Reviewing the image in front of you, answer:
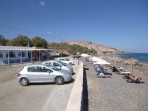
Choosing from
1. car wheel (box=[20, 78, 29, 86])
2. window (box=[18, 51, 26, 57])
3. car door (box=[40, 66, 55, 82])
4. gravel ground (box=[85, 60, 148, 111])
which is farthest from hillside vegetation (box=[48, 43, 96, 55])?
gravel ground (box=[85, 60, 148, 111])

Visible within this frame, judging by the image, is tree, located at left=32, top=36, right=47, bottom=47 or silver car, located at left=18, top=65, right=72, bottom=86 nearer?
silver car, located at left=18, top=65, right=72, bottom=86

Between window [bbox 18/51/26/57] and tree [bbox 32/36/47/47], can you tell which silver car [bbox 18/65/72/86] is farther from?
tree [bbox 32/36/47/47]

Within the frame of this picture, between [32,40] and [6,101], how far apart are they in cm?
5814

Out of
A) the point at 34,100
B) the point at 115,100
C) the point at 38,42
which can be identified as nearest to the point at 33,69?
the point at 34,100

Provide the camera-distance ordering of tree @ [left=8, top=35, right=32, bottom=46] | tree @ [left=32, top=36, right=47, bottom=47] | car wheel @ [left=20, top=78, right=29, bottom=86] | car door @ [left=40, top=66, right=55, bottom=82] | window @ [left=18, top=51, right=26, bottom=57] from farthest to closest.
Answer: tree @ [left=32, top=36, right=47, bottom=47] → tree @ [left=8, top=35, right=32, bottom=46] → window @ [left=18, top=51, right=26, bottom=57] → car door @ [left=40, top=66, right=55, bottom=82] → car wheel @ [left=20, top=78, right=29, bottom=86]

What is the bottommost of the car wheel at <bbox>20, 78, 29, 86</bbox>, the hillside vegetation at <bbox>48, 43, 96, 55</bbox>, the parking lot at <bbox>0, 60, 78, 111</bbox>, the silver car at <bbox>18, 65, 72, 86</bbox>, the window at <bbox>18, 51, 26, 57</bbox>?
the parking lot at <bbox>0, 60, 78, 111</bbox>

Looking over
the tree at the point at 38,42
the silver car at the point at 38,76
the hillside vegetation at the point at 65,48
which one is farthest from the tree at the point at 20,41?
the silver car at the point at 38,76

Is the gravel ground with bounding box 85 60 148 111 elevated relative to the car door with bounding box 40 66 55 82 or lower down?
lower down

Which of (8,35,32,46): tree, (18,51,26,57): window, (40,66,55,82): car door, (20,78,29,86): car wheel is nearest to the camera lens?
(20,78,29,86): car wheel

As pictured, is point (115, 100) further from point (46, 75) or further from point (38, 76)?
point (38, 76)

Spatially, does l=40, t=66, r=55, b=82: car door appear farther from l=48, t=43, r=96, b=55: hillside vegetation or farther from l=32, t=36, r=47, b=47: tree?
A: l=48, t=43, r=96, b=55: hillside vegetation

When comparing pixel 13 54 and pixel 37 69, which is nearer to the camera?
pixel 37 69

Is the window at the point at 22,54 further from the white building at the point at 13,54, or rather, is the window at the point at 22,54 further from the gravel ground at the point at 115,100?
the gravel ground at the point at 115,100

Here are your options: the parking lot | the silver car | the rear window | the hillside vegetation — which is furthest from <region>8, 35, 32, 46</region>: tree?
the parking lot
